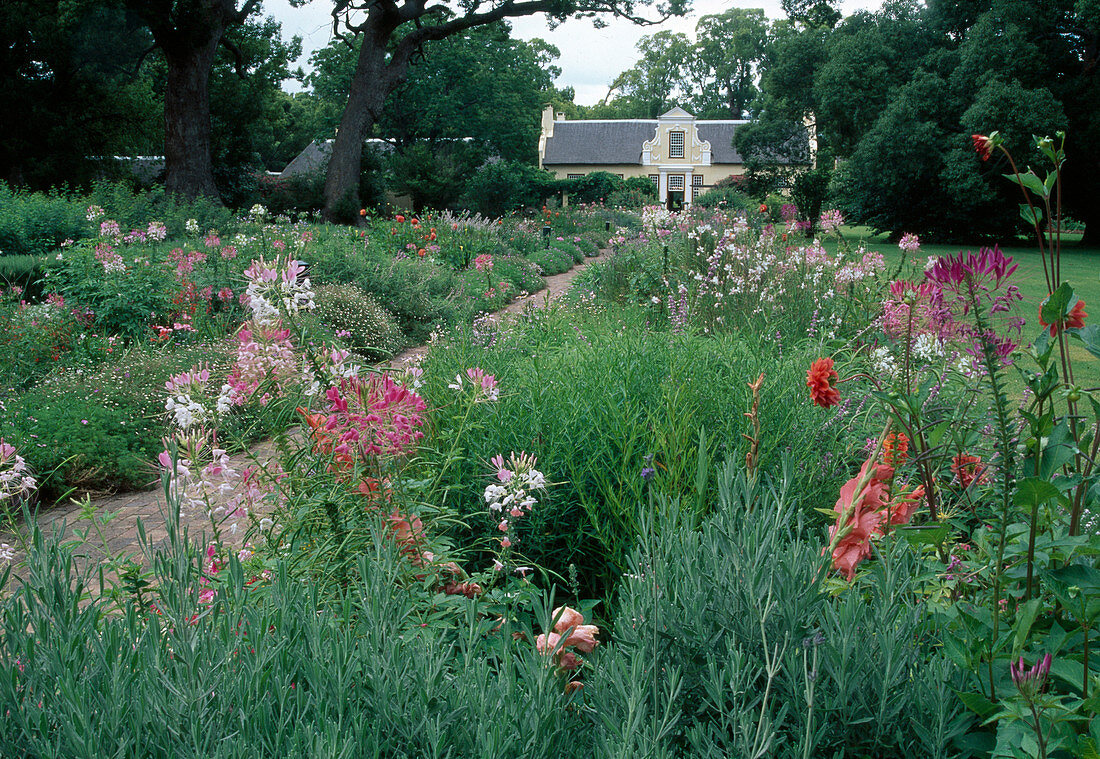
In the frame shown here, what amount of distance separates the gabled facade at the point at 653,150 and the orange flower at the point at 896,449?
51900 mm

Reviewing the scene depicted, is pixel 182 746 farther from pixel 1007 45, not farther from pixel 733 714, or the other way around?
pixel 1007 45

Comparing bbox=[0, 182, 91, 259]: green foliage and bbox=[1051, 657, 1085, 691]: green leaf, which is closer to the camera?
bbox=[1051, 657, 1085, 691]: green leaf

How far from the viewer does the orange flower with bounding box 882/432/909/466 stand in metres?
1.79

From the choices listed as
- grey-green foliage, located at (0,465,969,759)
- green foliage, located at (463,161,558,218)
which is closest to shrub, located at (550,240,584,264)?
green foliage, located at (463,161,558,218)

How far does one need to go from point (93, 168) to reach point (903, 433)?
25908 millimetres

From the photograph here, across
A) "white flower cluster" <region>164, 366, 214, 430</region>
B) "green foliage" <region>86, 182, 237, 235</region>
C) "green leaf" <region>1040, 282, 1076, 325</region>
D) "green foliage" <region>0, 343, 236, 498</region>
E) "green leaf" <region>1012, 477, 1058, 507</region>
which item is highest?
"green foliage" <region>86, 182, 237, 235</region>

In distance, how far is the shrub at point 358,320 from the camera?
7895 millimetres

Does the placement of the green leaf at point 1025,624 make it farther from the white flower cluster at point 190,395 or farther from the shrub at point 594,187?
the shrub at point 594,187

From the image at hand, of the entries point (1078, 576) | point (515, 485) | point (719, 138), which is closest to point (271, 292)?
point (515, 485)

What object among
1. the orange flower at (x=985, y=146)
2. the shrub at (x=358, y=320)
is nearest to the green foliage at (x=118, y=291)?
the shrub at (x=358, y=320)

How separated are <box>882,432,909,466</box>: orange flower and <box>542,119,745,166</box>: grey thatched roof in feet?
179

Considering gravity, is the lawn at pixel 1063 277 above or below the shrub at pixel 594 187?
below

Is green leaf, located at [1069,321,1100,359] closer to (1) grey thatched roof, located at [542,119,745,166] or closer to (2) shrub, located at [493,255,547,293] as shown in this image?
(2) shrub, located at [493,255,547,293]

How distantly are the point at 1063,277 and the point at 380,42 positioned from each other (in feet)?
56.4
